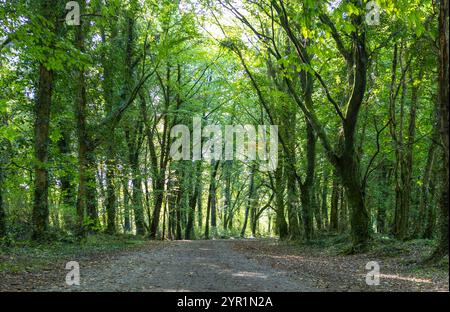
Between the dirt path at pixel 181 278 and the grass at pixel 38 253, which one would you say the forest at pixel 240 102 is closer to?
the grass at pixel 38 253

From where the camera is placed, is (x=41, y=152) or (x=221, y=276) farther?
(x=41, y=152)

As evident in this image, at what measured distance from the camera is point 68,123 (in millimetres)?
16344

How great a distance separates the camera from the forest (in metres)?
9.81

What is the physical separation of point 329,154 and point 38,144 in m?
10.1

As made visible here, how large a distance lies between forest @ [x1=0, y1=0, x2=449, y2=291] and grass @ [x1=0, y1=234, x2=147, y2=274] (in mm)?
223

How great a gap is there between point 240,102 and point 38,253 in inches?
687

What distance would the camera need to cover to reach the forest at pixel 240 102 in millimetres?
9809

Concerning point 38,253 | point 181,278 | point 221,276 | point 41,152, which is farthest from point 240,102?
point 181,278

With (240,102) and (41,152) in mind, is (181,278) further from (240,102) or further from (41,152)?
(240,102)

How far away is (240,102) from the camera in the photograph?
2575 cm

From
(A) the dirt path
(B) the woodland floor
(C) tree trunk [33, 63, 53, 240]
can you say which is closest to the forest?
(C) tree trunk [33, 63, 53, 240]

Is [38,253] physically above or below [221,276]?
below

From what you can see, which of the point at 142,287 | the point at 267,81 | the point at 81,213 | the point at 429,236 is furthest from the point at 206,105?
the point at 142,287

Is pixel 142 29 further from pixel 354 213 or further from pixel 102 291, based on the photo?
pixel 102 291
